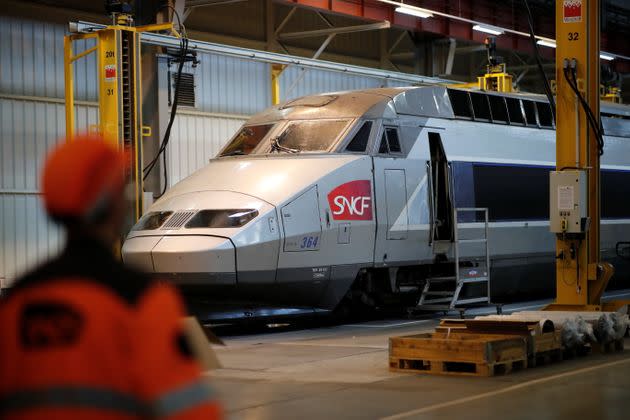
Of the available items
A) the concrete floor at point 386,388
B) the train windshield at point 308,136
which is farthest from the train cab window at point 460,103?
the concrete floor at point 386,388

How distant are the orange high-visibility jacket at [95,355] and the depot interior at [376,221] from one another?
6459 millimetres

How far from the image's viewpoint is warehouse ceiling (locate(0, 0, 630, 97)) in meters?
26.0

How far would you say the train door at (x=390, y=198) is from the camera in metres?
16.6

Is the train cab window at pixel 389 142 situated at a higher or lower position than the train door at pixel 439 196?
higher

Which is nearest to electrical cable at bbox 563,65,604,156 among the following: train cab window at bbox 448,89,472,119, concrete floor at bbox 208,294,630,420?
concrete floor at bbox 208,294,630,420

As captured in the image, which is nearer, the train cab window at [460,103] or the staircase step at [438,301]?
the staircase step at [438,301]

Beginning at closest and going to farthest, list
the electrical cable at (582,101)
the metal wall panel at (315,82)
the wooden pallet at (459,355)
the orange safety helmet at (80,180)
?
the orange safety helmet at (80,180)
the wooden pallet at (459,355)
the electrical cable at (582,101)
the metal wall panel at (315,82)

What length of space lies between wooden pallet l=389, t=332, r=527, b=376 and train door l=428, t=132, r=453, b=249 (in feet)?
19.5

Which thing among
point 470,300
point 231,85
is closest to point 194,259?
point 470,300

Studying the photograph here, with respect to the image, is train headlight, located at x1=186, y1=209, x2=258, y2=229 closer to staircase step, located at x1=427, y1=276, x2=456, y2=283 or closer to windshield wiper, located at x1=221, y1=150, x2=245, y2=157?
windshield wiper, located at x1=221, y1=150, x2=245, y2=157

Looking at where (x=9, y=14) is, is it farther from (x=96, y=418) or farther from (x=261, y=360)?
(x=96, y=418)

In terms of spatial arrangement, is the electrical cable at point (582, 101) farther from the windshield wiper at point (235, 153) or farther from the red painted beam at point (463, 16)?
the red painted beam at point (463, 16)

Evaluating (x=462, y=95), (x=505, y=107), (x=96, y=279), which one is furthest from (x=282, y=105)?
(x=96, y=279)

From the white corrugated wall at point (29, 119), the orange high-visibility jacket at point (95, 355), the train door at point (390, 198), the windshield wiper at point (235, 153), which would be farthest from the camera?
the white corrugated wall at point (29, 119)
